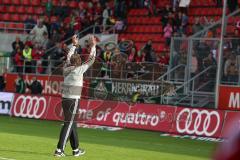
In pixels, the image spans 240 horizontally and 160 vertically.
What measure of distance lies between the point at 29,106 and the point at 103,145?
9.43 m

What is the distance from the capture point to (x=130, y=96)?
21906mm

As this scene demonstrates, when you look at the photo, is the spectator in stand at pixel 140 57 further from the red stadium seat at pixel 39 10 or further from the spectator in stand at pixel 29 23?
the red stadium seat at pixel 39 10

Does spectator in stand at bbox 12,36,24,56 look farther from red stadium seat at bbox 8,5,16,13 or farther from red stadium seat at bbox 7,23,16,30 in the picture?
red stadium seat at bbox 8,5,16,13

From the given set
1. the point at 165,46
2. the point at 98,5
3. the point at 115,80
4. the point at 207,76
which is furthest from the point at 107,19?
the point at 207,76

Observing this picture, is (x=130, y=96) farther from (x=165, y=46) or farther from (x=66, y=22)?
(x=66, y=22)

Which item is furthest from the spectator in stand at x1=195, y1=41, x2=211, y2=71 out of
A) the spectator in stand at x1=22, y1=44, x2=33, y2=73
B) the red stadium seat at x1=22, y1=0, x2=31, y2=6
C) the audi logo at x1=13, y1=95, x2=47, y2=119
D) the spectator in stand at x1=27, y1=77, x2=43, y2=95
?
the red stadium seat at x1=22, y1=0, x2=31, y2=6

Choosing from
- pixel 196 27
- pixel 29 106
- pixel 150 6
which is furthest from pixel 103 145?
pixel 150 6

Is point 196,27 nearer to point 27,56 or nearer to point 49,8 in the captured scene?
point 27,56

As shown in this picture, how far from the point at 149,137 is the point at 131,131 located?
1.85 meters

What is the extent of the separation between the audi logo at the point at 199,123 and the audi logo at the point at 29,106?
20.1ft

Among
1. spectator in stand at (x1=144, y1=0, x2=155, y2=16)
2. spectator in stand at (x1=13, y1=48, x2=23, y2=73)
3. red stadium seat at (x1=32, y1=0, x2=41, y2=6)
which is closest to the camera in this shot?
spectator in stand at (x1=13, y1=48, x2=23, y2=73)

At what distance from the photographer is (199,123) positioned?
19188 mm

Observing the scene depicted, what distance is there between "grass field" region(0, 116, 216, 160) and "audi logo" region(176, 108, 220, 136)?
2.53ft

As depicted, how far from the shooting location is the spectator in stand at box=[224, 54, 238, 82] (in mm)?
19758
